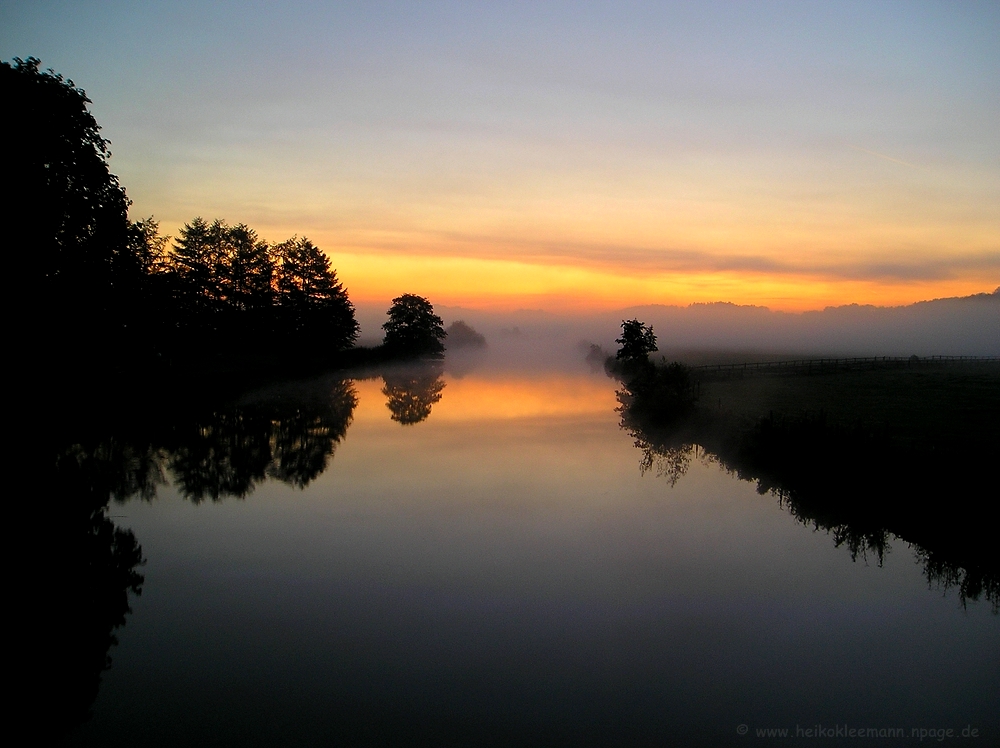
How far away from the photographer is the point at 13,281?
65.8ft

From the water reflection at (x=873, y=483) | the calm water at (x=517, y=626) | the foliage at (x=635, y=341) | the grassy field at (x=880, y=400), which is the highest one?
the foliage at (x=635, y=341)

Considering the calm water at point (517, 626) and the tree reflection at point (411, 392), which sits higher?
the tree reflection at point (411, 392)

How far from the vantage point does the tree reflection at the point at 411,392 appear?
36.4 metres

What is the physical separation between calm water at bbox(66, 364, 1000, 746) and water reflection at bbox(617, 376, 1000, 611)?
0.64 meters

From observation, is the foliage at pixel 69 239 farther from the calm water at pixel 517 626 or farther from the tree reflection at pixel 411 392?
the tree reflection at pixel 411 392

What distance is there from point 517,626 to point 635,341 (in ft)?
139

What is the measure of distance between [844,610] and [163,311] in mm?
29131

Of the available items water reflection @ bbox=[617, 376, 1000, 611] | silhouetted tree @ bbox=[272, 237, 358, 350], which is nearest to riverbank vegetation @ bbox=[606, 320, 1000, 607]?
water reflection @ bbox=[617, 376, 1000, 611]

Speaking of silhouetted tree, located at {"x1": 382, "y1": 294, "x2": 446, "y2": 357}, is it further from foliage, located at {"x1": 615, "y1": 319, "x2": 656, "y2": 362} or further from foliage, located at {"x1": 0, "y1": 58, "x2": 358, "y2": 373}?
foliage, located at {"x1": 0, "y1": 58, "x2": 358, "y2": 373}

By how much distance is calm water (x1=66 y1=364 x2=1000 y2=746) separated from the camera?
26.8 feet

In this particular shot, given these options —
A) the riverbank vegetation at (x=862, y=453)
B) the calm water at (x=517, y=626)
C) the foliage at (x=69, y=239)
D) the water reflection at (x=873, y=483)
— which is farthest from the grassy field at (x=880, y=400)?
the foliage at (x=69, y=239)

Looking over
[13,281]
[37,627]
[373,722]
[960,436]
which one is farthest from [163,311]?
[960,436]

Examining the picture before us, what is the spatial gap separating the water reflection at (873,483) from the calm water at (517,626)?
0.64m

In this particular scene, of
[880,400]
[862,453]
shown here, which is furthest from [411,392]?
[862,453]
